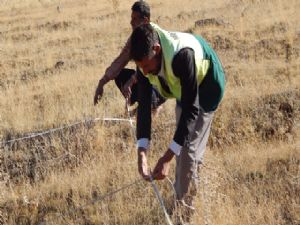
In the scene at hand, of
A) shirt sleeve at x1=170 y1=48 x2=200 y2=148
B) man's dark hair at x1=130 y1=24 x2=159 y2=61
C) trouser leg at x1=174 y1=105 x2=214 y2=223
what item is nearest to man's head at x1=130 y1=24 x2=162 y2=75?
man's dark hair at x1=130 y1=24 x2=159 y2=61

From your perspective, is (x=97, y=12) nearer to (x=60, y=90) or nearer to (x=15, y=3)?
(x=15, y=3)

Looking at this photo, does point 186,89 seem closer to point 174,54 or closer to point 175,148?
point 174,54

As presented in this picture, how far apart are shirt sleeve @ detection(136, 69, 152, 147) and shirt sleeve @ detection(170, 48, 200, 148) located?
1.03ft

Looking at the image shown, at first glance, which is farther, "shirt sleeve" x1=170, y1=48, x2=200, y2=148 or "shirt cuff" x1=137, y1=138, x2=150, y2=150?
"shirt cuff" x1=137, y1=138, x2=150, y2=150

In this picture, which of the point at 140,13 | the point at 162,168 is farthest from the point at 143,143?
the point at 140,13

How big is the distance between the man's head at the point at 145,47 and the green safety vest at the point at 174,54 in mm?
83

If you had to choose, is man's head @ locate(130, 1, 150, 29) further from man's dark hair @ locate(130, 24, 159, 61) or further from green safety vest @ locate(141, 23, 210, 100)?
man's dark hair @ locate(130, 24, 159, 61)

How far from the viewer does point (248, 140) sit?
5.71 m

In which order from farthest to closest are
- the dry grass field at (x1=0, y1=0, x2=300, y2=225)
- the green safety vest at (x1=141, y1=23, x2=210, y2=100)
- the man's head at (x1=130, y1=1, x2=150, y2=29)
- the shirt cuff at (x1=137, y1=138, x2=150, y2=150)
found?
1. the man's head at (x1=130, y1=1, x2=150, y2=29)
2. the dry grass field at (x1=0, y1=0, x2=300, y2=225)
3. the shirt cuff at (x1=137, y1=138, x2=150, y2=150)
4. the green safety vest at (x1=141, y1=23, x2=210, y2=100)

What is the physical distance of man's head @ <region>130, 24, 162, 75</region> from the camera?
3.17m

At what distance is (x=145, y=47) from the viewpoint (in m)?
3.16

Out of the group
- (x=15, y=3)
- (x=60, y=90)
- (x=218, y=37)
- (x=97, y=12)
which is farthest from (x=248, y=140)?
(x=15, y=3)

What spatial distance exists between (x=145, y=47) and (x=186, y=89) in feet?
1.34

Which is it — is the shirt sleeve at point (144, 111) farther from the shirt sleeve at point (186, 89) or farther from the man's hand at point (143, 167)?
the shirt sleeve at point (186, 89)
